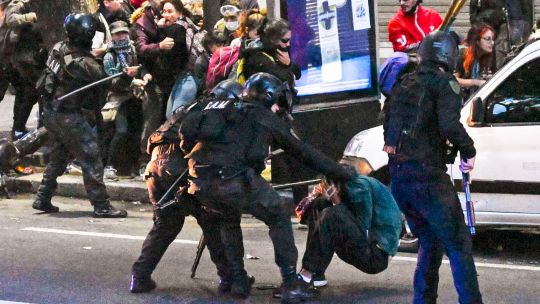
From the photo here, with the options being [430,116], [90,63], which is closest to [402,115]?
[430,116]

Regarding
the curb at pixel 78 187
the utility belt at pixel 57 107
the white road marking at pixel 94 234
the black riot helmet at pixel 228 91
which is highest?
the black riot helmet at pixel 228 91

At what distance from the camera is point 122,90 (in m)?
12.6

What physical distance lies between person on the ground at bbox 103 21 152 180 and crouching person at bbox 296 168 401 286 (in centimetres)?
458

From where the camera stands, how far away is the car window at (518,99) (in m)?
8.97

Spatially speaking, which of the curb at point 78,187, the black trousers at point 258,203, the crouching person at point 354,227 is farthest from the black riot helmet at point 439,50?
the curb at point 78,187

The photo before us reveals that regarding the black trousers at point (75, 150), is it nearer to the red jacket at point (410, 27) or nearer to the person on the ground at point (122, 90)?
the person on the ground at point (122, 90)

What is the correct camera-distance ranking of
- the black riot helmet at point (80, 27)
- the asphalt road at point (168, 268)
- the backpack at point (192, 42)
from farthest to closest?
the backpack at point (192, 42) → the black riot helmet at point (80, 27) → the asphalt road at point (168, 268)

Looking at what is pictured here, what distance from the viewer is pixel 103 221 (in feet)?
35.7

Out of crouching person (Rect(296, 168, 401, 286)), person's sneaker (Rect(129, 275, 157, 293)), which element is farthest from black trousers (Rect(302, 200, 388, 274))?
person's sneaker (Rect(129, 275, 157, 293))

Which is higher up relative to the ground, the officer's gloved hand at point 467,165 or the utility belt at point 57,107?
the officer's gloved hand at point 467,165

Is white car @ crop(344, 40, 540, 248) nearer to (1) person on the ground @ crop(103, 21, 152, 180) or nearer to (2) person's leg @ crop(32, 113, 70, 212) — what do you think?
(2) person's leg @ crop(32, 113, 70, 212)

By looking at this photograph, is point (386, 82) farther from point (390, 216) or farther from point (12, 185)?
point (12, 185)

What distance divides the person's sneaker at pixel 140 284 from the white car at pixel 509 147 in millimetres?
2537

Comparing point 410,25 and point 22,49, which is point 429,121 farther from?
point 22,49
